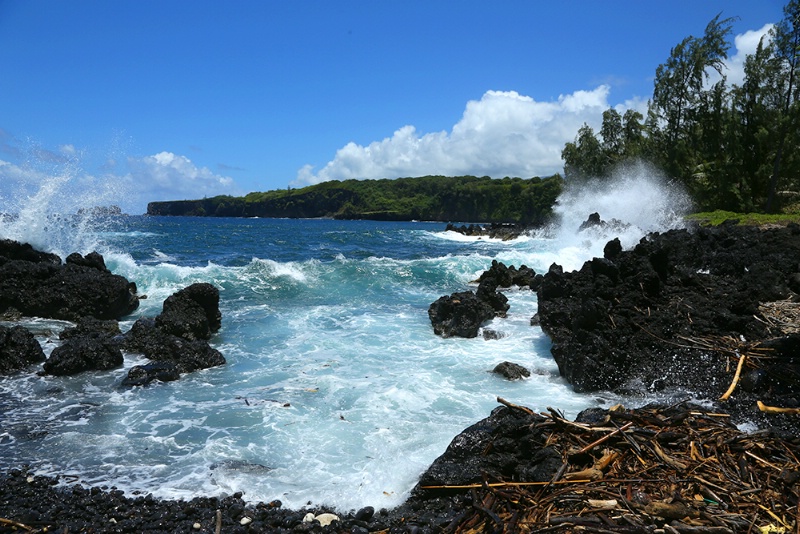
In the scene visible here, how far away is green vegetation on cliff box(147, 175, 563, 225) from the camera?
110 metres

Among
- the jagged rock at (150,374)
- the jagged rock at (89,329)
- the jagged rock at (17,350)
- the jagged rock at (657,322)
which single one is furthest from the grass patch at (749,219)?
the jagged rock at (17,350)

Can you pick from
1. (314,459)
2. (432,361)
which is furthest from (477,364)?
(314,459)

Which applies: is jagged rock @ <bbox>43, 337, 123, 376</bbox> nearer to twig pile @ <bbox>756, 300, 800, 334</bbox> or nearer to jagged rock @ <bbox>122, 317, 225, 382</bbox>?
jagged rock @ <bbox>122, 317, 225, 382</bbox>

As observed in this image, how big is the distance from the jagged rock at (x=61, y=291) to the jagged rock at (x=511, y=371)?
10.7 meters

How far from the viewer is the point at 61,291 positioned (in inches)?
552

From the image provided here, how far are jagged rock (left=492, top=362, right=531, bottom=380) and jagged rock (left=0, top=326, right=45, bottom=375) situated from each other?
28.4ft

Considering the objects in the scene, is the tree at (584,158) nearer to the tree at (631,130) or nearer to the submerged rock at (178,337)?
the tree at (631,130)

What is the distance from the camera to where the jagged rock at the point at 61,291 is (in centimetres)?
Result: 1377

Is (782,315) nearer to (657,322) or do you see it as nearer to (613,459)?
(657,322)

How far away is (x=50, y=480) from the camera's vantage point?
5.70 m

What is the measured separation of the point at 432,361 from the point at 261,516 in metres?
6.03

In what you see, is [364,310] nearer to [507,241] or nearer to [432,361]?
[432,361]

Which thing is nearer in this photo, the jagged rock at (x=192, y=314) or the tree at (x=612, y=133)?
the jagged rock at (x=192, y=314)

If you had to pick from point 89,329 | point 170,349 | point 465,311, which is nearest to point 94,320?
point 89,329
